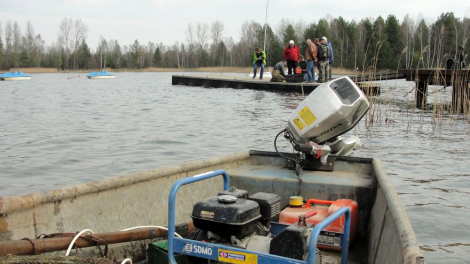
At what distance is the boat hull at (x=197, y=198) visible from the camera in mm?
3316

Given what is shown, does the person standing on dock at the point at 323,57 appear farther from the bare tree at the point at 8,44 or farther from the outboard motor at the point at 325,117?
the bare tree at the point at 8,44

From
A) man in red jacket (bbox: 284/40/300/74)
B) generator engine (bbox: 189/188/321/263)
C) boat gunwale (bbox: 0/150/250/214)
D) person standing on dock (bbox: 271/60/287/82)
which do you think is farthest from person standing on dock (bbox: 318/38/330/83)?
generator engine (bbox: 189/188/321/263)

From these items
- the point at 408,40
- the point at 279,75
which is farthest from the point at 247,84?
the point at 408,40

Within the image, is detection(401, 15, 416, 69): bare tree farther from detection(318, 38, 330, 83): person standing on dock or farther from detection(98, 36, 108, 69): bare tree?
detection(98, 36, 108, 69): bare tree

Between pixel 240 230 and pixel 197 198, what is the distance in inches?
62.1

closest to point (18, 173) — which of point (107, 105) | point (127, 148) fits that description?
point (127, 148)

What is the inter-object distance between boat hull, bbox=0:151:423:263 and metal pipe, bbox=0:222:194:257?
11.0 inches

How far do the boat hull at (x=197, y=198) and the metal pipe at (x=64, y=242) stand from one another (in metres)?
0.28

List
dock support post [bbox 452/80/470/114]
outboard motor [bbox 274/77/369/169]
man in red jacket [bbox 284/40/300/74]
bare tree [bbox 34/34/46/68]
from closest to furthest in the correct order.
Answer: outboard motor [bbox 274/77/369/169]
dock support post [bbox 452/80/470/114]
man in red jacket [bbox 284/40/300/74]
bare tree [bbox 34/34/46/68]

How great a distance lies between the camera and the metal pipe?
2.99m

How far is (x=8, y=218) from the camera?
3297 millimetres

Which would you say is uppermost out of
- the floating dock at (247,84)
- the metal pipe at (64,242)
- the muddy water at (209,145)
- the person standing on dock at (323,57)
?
the person standing on dock at (323,57)

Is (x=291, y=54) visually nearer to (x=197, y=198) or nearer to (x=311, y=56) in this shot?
(x=311, y=56)

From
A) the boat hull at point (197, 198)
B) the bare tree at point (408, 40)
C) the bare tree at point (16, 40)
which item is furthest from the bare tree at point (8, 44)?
the boat hull at point (197, 198)
